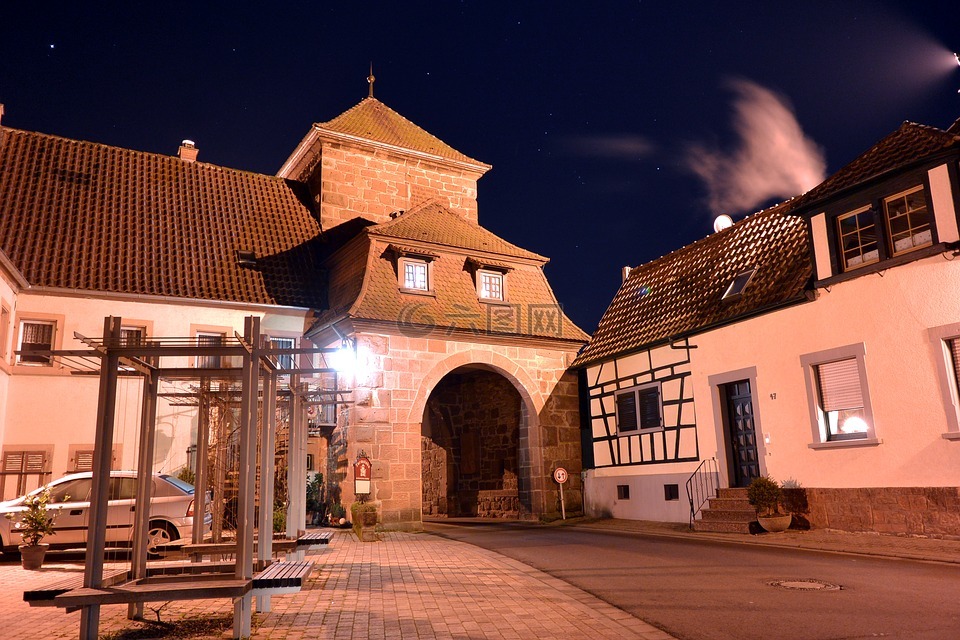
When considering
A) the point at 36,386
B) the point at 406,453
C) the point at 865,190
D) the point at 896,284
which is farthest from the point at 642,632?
the point at 36,386

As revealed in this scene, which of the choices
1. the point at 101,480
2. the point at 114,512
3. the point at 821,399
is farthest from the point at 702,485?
the point at 101,480

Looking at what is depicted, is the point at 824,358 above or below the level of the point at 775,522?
above

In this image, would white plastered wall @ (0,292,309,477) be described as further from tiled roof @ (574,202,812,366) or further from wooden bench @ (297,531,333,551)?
tiled roof @ (574,202,812,366)

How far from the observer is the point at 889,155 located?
13594 millimetres

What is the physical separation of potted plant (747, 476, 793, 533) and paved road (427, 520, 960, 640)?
1.45 metres

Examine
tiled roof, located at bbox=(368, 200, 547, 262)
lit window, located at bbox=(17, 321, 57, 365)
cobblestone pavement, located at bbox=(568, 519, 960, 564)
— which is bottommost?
cobblestone pavement, located at bbox=(568, 519, 960, 564)

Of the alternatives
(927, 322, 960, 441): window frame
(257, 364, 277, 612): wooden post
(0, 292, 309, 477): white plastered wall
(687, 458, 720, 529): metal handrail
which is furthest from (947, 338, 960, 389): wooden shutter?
(0, 292, 309, 477): white plastered wall

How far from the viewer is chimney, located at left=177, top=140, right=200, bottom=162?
79.8 ft

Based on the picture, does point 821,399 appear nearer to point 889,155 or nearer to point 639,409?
point 889,155

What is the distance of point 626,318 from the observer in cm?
2128

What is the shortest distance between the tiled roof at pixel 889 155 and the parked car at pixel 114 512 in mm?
13301

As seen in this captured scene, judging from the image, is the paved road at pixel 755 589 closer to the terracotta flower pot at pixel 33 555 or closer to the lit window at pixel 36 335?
the terracotta flower pot at pixel 33 555

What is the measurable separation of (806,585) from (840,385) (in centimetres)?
665

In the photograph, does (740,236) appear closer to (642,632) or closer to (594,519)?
(594,519)
